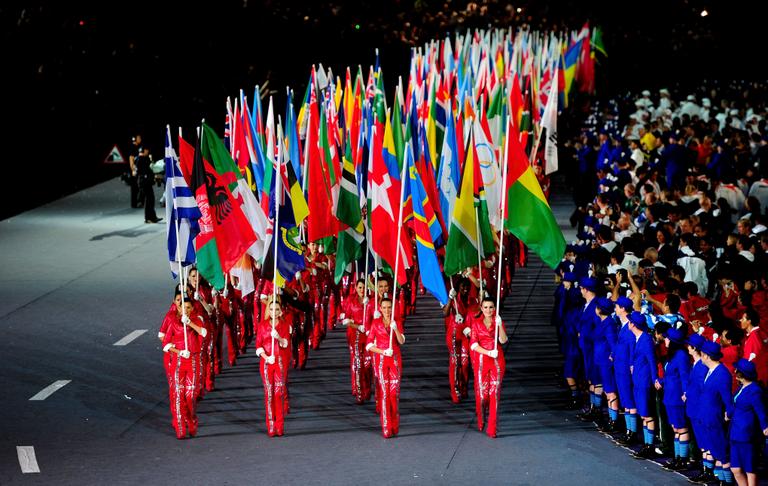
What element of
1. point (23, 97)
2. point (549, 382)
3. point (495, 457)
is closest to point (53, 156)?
point (23, 97)

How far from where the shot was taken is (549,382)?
55.9 ft

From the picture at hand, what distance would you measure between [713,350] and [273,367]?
4.85 m

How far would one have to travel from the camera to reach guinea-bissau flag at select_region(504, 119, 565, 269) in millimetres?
15125

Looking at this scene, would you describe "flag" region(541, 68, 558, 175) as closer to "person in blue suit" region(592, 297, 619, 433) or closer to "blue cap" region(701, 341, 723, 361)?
"person in blue suit" region(592, 297, 619, 433)

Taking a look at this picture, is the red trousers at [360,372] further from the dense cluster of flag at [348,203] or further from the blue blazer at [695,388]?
the blue blazer at [695,388]

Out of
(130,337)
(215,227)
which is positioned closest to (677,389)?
(215,227)

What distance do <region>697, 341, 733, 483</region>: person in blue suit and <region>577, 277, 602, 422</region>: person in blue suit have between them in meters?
2.62

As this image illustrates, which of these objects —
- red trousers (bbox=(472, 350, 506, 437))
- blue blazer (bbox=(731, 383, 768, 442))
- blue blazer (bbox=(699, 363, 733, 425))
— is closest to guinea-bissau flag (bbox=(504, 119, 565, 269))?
red trousers (bbox=(472, 350, 506, 437))

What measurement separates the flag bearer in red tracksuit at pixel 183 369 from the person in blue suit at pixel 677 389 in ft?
16.7

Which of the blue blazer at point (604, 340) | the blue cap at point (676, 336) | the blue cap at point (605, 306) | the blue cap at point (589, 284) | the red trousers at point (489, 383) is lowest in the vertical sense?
the red trousers at point (489, 383)

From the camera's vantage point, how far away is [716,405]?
12.5m

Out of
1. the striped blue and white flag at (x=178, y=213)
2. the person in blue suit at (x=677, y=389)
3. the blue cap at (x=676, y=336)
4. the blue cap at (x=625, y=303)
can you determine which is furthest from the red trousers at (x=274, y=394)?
the blue cap at (x=676, y=336)

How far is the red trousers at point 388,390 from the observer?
48.0ft

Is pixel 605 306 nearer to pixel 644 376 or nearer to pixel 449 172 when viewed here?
pixel 644 376
